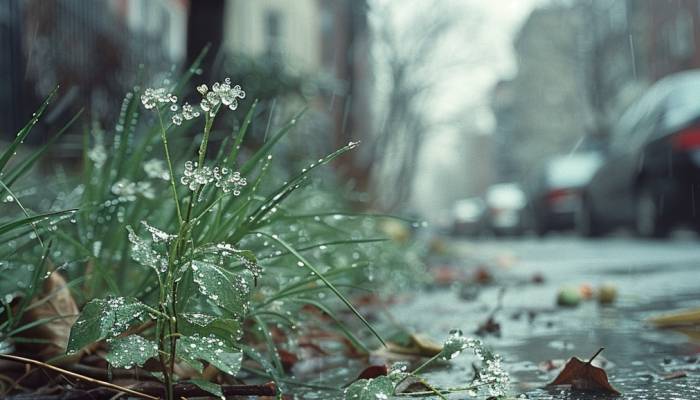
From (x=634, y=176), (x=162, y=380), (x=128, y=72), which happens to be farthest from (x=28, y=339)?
(x=634, y=176)

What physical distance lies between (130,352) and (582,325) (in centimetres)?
204

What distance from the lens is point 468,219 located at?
27.8 meters

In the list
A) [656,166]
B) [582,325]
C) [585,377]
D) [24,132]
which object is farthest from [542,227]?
[24,132]

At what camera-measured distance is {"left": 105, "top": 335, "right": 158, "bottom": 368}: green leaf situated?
1297 mm

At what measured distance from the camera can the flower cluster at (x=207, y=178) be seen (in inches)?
53.8

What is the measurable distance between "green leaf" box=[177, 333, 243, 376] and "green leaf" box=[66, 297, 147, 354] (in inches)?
3.3

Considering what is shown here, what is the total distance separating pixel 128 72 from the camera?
720 centimetres

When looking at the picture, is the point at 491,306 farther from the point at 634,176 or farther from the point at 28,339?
the point at 634,176

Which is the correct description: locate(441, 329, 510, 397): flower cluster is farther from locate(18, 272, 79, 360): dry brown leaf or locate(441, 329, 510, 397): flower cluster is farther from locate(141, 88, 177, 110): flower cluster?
locate(18, 272, 79, 360): dry brown leaf

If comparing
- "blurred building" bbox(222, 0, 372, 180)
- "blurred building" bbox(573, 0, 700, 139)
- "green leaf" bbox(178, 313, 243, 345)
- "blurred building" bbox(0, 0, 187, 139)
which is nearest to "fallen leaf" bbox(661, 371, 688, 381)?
"green leaf" bbox(178, 313, 243, 345)

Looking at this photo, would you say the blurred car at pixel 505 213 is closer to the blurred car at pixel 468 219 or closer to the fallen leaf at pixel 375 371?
the blurred car at pixel 468 219

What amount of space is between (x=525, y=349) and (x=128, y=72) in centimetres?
545

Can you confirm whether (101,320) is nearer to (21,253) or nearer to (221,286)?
(221,286)

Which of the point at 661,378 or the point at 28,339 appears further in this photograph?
the point at 661,378
